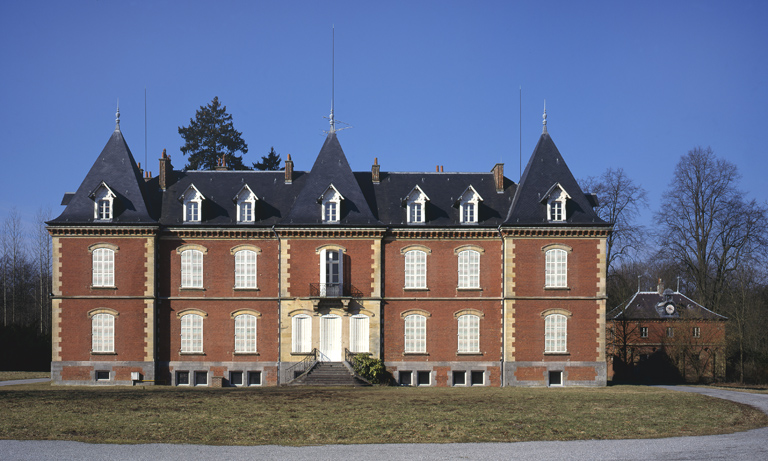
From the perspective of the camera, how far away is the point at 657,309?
49.1 m

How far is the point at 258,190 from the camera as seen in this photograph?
38.7m

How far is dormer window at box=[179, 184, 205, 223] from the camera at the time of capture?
36.3 meters

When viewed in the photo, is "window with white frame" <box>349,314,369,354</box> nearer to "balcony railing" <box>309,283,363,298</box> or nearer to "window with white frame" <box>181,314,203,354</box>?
"balcony railing" <box>309,283,363,298</box>

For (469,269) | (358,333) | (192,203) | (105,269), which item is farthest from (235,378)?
(469,269)

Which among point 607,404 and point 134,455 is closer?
point 134,455

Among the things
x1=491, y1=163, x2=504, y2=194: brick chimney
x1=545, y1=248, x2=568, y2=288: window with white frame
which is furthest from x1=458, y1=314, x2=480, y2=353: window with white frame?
x1=491, y1=163, x2=504, y2=194: brick chimney

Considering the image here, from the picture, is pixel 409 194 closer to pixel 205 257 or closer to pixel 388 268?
pixel 388 268

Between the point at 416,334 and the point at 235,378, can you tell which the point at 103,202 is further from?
the point at 416,334

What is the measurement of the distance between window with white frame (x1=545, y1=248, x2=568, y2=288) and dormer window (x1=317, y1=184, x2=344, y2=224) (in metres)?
10.8

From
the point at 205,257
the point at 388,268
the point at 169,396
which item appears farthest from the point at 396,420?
the point at 205,257

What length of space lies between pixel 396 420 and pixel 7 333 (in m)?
32.9

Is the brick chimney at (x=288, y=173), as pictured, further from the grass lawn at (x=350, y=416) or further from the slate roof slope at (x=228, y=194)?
the grass lawn at (x=350, y=416)

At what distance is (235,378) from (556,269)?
56.2 feet

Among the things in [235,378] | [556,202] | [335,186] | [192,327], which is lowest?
[235,378]
